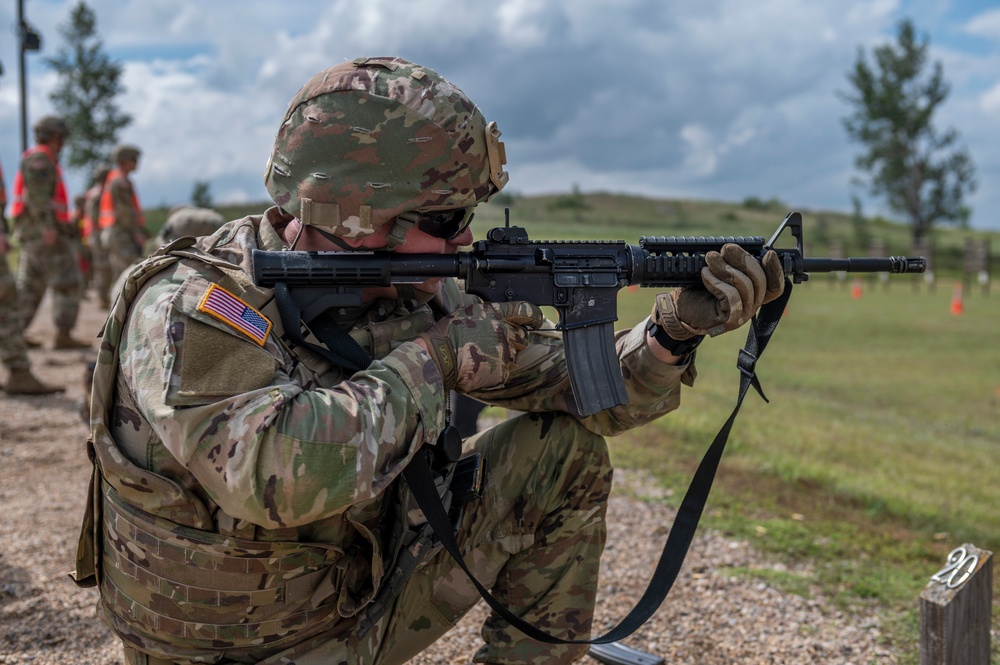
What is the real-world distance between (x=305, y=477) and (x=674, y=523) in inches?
59.5

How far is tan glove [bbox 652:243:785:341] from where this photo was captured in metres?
2.95

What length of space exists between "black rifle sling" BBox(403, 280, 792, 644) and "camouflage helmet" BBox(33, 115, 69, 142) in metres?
9.03

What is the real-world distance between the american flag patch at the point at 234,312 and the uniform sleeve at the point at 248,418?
0.02 m

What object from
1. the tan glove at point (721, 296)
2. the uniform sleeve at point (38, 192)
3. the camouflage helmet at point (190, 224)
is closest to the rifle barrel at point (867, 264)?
the tan glove at point (721, 296)

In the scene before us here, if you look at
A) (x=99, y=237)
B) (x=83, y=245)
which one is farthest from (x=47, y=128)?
(x=83, y=245)

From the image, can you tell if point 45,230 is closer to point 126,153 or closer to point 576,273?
point 126,153

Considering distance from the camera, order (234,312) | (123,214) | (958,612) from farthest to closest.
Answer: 1. (123,214)
2. (958,612)
3. (234,312)

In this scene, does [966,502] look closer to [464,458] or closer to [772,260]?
[772,260]

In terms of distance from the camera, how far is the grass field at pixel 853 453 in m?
4.58

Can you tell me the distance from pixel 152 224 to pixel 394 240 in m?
36.7

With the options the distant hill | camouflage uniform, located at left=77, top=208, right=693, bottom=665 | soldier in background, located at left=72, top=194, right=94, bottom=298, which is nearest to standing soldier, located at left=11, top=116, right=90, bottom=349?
soldier in background, located at left=72, top=194, right=94, bottom=298

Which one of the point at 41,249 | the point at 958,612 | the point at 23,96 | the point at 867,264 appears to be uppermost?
the point at 23,96

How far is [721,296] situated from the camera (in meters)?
2.94

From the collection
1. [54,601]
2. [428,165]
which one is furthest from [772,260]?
[54,601]
